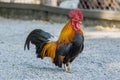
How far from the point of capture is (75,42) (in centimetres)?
469

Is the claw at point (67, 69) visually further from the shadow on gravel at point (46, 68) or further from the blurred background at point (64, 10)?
the blurred background at point (64, 10)

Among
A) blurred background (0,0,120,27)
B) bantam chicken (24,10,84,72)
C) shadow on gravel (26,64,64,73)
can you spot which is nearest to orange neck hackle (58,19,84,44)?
bantam chicken (24,10,84,72)

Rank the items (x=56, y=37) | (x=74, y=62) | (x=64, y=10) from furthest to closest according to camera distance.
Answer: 1. (x=64, y=10)
2. (x=56, y=37)
3. (x=74, y=62)

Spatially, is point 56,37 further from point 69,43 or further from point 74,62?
point 69,43

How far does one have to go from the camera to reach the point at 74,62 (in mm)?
5727

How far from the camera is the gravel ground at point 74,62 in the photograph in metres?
4.81

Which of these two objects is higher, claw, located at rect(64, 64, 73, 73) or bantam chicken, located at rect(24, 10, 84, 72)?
bantam chicken, located at rect(24, 10, 84, 72)

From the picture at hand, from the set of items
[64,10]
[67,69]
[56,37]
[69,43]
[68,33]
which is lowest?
[64,10]

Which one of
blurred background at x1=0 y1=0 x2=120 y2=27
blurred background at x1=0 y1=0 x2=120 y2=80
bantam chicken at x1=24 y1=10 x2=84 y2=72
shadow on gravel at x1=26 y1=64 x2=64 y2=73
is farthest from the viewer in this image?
blurred background at x1=0 y1=0 x2=120 y2=27

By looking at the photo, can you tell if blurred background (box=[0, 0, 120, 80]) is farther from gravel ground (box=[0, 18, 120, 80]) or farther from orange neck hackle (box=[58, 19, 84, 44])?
orange neck hackle (box=[58, 19, 84, 44])

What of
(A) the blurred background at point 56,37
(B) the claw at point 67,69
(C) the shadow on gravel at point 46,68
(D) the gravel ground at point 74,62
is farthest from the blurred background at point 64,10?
(B) the claw at point 67,69

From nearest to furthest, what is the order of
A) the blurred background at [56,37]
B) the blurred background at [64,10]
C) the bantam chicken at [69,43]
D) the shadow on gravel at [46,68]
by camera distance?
the bantam chicken at [69,43] → the blurred background at [56,37] → the shadow on gravel at [46,68] → the blurred background at [64,10]

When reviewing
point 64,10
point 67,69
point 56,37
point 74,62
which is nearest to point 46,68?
point 67,69

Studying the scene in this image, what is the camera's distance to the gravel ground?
4.81m
